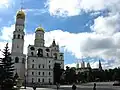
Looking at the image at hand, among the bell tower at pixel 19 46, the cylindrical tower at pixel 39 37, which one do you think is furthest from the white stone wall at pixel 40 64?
the bell tower at pixel 19 46

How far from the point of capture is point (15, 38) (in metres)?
83.6

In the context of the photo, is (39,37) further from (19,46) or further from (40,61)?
(19,46)

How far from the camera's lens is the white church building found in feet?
273

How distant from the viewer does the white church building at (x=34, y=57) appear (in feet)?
273

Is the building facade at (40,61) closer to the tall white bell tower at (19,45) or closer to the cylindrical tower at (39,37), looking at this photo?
the cylindrical tower at (39,37)

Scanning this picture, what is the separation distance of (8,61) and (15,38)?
4886cm

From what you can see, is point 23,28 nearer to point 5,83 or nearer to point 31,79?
point 31,79

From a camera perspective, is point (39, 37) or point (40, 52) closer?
point (40, 52)

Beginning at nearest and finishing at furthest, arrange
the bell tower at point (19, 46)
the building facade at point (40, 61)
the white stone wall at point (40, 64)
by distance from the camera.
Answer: the bell tower at point (19, 46), the white stone wall at point (40, 64), the building facade at point (40, 61)

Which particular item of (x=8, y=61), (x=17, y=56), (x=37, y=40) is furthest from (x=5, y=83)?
(x=37, y=40)

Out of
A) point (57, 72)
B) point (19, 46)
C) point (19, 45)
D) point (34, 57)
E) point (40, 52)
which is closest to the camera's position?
point (19, 45)

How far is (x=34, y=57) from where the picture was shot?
8725cm

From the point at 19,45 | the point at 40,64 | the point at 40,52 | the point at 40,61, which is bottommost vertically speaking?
the point at 40,64

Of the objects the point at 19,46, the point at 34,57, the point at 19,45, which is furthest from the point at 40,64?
the point at 19,45
